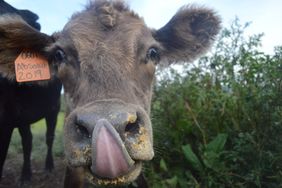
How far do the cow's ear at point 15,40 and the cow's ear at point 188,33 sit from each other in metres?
1.34

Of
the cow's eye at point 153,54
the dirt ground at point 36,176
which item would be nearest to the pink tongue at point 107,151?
the cow's eye at point 153,54

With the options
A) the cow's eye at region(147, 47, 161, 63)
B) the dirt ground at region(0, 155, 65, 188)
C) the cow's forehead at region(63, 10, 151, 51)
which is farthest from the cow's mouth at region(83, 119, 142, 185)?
the dirt ground at region(0, 155, 65, 188)

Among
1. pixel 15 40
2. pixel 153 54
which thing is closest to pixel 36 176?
pixel 15 40

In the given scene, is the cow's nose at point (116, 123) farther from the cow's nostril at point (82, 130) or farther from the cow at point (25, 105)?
the cow at point (25, 105)

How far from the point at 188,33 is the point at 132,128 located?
2.54 meters

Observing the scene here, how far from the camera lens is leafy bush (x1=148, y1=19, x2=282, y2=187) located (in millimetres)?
4312

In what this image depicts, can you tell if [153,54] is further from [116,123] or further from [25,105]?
[25,105]

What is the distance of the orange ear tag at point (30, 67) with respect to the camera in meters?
4.65

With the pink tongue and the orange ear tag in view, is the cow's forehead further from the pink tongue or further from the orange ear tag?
the pink tongue

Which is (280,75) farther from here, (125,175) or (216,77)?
(125,175)

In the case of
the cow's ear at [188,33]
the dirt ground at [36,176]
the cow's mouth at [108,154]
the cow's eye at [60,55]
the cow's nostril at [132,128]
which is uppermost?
the cow's ear at [188,33]

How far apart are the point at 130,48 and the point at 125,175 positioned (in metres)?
1.34

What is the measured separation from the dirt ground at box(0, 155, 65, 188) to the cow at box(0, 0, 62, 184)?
17cm

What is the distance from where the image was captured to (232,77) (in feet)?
17.3
